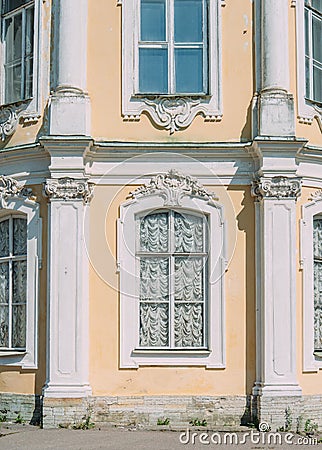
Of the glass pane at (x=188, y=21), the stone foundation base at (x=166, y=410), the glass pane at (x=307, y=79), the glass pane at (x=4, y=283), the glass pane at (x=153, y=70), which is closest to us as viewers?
the stone foundation base at (x=166, y=410)

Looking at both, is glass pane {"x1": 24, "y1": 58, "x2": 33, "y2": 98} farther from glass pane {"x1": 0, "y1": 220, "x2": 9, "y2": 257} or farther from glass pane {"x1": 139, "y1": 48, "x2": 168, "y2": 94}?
glass pane {"x1": 0, "y1": 220, "x2": 9, "y2": 257}

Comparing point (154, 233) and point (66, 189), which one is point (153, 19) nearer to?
point (66, 189)

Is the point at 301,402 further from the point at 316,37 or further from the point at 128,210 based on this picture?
the point at 316,37

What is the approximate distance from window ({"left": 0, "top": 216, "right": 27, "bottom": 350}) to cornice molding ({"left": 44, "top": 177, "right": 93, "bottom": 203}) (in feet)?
3.52

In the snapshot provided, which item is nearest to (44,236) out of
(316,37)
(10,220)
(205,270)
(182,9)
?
(10,220)

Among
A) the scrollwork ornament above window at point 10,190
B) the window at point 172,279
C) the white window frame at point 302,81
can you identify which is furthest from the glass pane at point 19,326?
the white window frame at point 302,81

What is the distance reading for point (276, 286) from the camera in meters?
15.3

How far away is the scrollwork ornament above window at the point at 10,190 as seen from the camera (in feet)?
52.5

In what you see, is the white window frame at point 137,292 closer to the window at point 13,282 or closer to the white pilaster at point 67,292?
the white pilaster at point 67,292

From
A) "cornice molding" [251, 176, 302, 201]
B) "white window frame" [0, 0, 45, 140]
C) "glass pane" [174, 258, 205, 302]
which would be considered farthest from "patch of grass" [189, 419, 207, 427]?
"white window frame" [0, 0, 45, 140]

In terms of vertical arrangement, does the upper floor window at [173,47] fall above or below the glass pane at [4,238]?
above

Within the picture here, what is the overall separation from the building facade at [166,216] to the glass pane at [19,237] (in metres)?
0.06

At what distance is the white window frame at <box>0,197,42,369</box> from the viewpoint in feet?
51.7

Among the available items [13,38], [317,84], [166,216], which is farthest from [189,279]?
[13,38]
